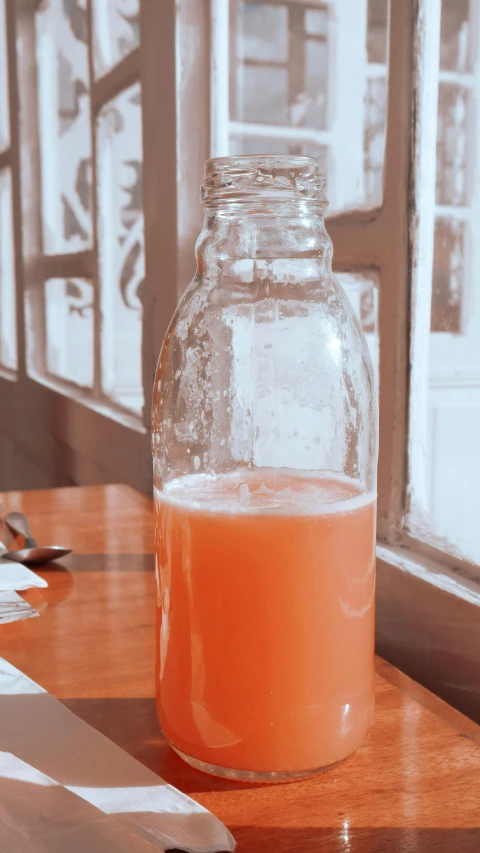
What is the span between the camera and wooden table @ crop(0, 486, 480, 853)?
38 centimetres

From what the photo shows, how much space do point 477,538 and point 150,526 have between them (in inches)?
14.3

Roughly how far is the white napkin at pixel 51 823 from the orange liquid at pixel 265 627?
9 cm

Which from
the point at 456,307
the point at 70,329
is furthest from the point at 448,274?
the point at 70,329

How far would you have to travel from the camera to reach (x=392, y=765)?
0.45 meters

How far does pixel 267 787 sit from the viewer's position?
1.38ft

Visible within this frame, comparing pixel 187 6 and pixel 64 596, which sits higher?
pixel 187 6

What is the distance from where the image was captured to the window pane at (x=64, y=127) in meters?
1.97

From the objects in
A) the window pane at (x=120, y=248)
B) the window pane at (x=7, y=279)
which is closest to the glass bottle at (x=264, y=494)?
the window pane at (x=120, y=248)

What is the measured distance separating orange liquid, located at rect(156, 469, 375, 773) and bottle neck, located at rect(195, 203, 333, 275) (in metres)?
0.13

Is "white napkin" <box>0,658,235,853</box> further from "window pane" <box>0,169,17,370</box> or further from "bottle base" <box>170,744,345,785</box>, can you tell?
"window pane" <box>0,169,17,370</box>

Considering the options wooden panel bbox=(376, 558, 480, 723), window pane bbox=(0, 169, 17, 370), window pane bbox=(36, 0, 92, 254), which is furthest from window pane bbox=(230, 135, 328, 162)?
window pane bbox=(0, 169, 17, 370)

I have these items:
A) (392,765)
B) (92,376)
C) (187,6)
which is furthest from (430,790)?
(92,376)

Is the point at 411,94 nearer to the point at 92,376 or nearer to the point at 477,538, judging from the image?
the point at 477,538

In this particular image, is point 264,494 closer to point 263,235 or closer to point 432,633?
point 263,235
